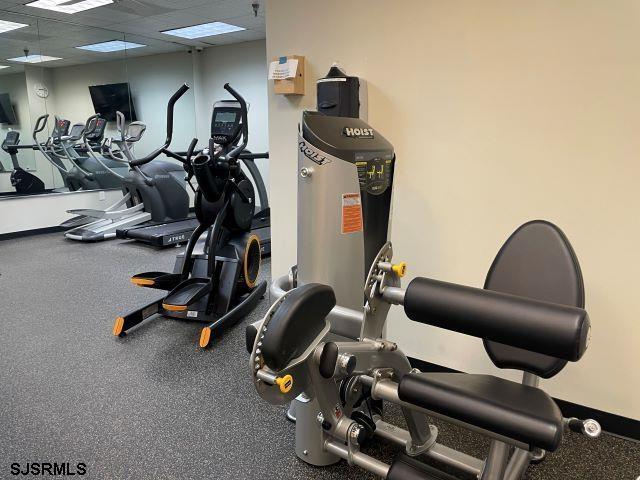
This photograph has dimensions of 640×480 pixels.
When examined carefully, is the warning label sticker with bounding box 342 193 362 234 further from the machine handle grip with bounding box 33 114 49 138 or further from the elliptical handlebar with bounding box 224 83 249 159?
the machine handle grip with bounding box 33 114 49 138

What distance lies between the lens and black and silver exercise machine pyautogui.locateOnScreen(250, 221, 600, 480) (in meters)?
1.00

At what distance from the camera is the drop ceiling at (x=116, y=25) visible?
5418 millimetres

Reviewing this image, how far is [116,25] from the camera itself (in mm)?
6344

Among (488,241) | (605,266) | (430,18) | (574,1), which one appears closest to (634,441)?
(605,266)

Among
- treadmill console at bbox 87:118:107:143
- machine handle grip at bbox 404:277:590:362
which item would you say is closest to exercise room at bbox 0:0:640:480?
machine handle grip at bbox 404:277:590:362

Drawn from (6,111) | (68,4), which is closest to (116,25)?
(68,4)

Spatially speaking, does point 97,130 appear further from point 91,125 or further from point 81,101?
point 81,101

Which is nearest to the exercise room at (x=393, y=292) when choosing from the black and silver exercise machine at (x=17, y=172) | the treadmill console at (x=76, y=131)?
the black and silver exercise machine at (x=17, y=172)

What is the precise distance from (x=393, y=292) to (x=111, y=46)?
24.8 feet

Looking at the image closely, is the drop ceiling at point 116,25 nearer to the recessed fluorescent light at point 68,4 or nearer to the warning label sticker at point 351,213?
the recessed fluorescent light at point 68,4

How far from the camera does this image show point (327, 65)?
2.49 m

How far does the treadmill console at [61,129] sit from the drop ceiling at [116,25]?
2.73ft

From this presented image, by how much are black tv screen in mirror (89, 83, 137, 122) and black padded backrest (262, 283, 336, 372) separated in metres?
7.23

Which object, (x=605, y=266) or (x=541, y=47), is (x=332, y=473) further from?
(x=541, y=47)
